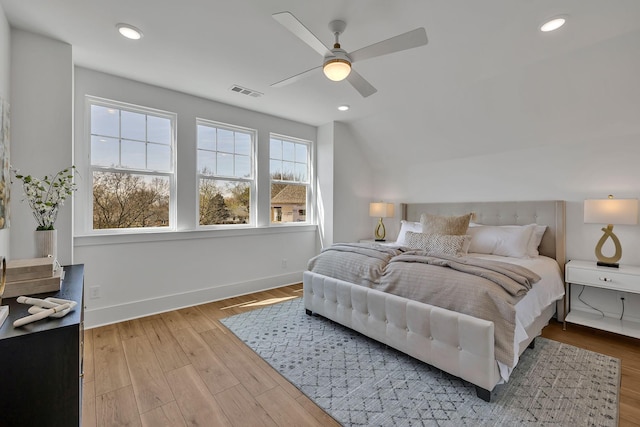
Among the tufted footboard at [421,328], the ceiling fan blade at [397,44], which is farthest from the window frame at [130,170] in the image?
the ceiling fan blade at [397,44]

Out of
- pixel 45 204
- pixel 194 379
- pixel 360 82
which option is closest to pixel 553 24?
pixel 360 82

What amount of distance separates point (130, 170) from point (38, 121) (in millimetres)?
891

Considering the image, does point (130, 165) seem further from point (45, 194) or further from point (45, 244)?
point (45, 244)

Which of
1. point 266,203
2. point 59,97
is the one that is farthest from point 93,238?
point 266,203

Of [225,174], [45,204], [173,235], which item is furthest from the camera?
[225,174]

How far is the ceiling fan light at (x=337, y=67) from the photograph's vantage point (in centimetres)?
195

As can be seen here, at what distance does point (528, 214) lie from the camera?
11.5 feet

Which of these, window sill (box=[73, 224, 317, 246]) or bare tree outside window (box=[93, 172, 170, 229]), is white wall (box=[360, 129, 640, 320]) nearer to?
window sill (box=[73, 224, 317, 246])

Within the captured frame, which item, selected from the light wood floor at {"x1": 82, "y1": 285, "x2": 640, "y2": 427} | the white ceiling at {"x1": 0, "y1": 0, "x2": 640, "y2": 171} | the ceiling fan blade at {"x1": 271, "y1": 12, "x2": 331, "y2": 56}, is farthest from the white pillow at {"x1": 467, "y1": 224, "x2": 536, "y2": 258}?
the ceiling fan blade at {"x1": 271, "y1": 12, "x2": 331, "y2": 56}

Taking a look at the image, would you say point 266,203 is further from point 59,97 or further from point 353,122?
point 59,97

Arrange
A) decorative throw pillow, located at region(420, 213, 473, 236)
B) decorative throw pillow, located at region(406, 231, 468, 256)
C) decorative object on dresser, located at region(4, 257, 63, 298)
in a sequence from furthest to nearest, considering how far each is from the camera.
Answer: decorative throw pillow, located at region(420, 213, 473, 236) < decorative throw pillow, located at region(406, 231, 468, 256) < decorative object on dresser, located at region(4, 257, 63, 298)

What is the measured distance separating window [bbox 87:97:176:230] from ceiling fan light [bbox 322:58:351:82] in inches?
92.1

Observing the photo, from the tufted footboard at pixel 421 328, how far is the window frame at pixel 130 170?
79.8 inches

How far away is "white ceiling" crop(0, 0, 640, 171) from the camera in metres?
2.00
